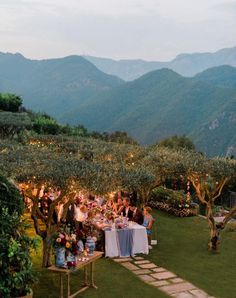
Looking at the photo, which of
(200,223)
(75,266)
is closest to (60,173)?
(75,266)

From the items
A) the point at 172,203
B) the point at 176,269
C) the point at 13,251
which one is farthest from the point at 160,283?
the point at 172,203

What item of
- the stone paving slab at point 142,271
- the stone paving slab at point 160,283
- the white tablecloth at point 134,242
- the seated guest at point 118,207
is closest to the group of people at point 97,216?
the seated guest at point 118,207

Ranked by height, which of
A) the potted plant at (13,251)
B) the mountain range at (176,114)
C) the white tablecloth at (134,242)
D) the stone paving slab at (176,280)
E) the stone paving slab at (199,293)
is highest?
the mountain range at (176,114)

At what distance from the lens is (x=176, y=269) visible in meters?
15.4

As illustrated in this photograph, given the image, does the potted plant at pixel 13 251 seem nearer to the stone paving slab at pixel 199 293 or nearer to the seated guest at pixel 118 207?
the stone paving slab at pixel 199 293

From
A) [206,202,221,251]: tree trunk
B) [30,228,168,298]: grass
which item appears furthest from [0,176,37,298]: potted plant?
[206,202,221,251]: tree trunk

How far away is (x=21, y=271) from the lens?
31.2ft

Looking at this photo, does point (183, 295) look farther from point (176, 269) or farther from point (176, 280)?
point (176, 269)

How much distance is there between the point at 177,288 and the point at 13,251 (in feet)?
19.4

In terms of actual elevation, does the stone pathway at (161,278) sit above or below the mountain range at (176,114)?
below

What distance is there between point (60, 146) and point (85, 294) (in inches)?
609

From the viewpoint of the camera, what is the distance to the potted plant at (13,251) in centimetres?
940

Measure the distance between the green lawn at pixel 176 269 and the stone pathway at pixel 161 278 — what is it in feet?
0.85

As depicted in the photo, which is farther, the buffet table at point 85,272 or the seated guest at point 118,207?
the seated guest at point 118,207
